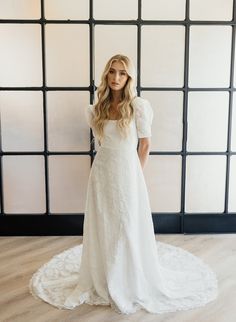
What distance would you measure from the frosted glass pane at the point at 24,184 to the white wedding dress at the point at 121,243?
44.8 inches

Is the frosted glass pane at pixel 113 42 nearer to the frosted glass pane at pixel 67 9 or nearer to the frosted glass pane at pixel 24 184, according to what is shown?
the frosted glass pane at pixel 67 9

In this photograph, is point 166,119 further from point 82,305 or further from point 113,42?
point 82,305

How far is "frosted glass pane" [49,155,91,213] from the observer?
357 centimetres

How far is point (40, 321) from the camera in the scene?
2277 millimetres

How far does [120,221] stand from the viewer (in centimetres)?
241

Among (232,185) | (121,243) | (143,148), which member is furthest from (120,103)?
(232,185)

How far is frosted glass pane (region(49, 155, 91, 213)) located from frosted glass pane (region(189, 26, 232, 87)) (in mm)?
1168

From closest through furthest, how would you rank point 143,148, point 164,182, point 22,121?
point 143,148 → point 22,121 → point 164,182

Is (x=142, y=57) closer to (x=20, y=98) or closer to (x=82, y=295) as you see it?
(x=20, y=98)

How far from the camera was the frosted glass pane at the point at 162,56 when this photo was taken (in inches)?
134

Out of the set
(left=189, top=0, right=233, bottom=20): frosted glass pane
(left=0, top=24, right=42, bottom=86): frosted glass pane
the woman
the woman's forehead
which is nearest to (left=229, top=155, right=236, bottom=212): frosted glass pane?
(left=189, top=0, right=233, bottom=20): frosted glass pane

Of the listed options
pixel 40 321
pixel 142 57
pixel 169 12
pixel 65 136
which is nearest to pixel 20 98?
pixel 65 136

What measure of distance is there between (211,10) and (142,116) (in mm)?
1517

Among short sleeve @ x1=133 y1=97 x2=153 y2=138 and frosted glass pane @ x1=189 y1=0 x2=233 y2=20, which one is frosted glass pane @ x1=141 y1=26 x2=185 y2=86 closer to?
frosted glass pane @ x1=189 y1=0 x2=233 y2=20
